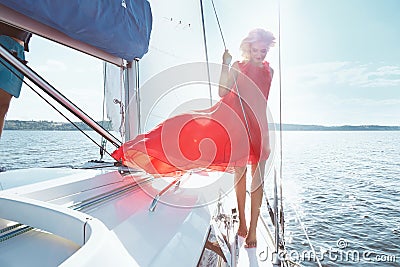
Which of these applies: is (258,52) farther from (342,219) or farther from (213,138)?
(342,219)

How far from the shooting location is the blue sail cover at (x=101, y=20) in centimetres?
97

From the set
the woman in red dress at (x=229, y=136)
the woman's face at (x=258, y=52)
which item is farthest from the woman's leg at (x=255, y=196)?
the woman's face at (x=258, y=52)

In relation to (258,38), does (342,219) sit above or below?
below

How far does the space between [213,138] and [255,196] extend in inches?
15.4

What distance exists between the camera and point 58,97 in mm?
1180

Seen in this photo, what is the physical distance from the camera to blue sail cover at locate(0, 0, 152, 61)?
3.17 ft

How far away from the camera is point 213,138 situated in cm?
131

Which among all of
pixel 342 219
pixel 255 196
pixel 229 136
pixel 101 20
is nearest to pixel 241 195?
pixel 255 196

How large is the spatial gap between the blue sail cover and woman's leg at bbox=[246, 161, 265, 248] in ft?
2.71

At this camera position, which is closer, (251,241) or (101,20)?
(101,20)

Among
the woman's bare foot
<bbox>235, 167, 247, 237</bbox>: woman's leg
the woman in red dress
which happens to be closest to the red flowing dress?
the woman in red dress

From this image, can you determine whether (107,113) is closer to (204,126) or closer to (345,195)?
(204,126)

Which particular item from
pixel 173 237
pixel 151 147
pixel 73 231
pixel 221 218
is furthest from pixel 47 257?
pixel 221 218

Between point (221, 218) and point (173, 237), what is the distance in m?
0.47
